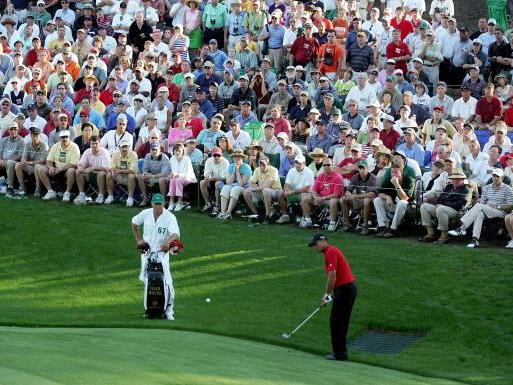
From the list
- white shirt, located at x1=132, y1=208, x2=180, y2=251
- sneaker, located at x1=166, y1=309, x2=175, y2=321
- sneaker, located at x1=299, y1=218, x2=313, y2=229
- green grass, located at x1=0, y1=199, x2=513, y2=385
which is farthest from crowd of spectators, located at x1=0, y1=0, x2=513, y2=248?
sneaker, located at x1=166, y1=309, x2=175, y2=321

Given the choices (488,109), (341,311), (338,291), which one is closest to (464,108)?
(488,109)

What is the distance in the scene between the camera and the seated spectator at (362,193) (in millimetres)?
25391

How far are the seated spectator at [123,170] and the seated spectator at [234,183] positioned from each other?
2.26 metres

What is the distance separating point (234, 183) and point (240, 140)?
1.65m

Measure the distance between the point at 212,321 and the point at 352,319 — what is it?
2.24 metres

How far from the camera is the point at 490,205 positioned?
24125 mm

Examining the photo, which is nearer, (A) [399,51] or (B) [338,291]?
(B) [338,291]

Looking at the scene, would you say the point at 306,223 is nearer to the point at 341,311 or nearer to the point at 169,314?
the point at 169,314

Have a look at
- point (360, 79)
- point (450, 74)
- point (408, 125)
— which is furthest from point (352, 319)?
point (450, 74)

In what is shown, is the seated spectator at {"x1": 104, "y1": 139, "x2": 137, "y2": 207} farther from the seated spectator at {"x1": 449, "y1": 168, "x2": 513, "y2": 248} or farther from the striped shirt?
the striped shirt

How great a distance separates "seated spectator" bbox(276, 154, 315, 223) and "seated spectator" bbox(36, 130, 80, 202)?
528 cm

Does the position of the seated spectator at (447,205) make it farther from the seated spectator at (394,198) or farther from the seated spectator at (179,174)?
the seated spectator at (179,174)

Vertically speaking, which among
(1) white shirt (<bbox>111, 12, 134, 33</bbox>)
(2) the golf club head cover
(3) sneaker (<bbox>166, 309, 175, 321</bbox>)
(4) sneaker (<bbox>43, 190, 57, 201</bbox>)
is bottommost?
(3) sneaker (<bbox>166, 309, 175, 321</bbox>)

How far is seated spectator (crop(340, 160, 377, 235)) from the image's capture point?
25.4 m
